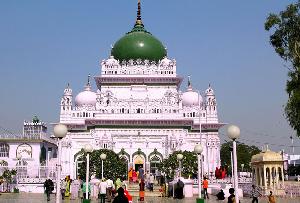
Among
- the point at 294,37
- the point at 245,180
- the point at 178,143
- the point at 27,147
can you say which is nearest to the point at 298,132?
the point at 294,37

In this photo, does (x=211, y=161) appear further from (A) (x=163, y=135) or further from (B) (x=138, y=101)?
(B) (x=138, y=101)

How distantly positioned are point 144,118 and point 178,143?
4729mm

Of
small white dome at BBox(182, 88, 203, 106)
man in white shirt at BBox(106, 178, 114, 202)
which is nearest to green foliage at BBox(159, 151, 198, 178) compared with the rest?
small white dome at BBox(182, 88, 203, 106)

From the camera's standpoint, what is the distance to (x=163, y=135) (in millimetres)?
49469

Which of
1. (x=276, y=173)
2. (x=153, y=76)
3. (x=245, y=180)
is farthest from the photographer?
(x=153, y=76)

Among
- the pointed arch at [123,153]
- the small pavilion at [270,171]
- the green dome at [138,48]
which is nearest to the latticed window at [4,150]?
the pointed arch at [123,153]

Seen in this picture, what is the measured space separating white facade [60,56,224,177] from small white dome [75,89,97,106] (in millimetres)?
121

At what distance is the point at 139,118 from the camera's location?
49.2m

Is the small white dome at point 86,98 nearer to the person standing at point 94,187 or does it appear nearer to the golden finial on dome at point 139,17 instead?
the golden finial on dome at point 139,17

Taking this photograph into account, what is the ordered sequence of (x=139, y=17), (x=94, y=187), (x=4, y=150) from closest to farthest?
(x=94, y=187)
(x=4, y=150)
(x=139, y=17)

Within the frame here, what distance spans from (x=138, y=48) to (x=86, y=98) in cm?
889

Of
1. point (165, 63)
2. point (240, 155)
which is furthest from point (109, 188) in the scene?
point (240, 155)

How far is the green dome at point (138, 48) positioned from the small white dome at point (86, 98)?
577cm

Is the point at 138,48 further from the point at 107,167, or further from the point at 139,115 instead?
the point at 107,167
